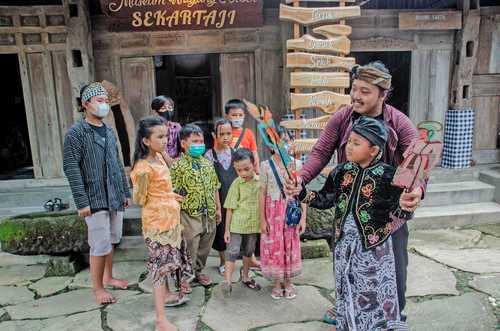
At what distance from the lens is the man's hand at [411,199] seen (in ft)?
7.01

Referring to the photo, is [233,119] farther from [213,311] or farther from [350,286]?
[350,286]

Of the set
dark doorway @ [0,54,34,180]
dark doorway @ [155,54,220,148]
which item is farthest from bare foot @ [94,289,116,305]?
dark doorway @ [155,54,220,148]

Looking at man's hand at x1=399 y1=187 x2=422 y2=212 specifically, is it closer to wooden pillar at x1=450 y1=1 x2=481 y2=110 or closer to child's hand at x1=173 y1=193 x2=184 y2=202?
child's hand at x1=173 y1=193 x2=184 y2=202

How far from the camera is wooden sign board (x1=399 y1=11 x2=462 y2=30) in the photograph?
6.42 metres

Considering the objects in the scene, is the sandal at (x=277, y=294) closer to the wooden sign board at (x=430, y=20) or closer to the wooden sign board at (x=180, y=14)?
the wooden sign board at (x=180, y=14)

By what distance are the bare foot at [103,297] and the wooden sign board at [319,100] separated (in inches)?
136

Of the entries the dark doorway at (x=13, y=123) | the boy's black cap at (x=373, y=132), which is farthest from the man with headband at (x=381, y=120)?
the dark doorway at (x=13, y=123)

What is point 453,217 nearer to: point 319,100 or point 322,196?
point 319,100

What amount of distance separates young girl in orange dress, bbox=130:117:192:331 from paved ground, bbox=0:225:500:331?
46 centimetres

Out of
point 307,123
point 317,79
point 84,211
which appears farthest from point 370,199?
point 317,79

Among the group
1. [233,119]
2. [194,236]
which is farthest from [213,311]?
[233,119]

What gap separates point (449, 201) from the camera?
20.3 feet

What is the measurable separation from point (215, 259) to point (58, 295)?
170 cm

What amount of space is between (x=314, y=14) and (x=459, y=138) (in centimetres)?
324
